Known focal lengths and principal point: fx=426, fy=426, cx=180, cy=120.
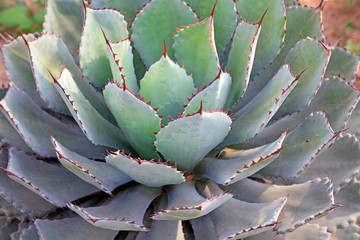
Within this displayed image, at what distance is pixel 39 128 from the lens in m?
1.30

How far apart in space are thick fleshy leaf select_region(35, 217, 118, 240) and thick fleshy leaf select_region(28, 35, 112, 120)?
344mm

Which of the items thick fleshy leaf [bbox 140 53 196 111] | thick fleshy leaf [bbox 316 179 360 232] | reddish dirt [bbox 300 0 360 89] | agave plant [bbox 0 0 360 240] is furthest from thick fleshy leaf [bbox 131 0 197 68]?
reddish dirt [bbox 300 0 360 89]

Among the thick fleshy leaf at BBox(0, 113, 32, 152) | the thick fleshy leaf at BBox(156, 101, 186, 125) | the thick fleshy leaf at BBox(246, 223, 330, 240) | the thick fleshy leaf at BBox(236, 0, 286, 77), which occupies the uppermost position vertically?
the thick fleshy leaf at BBox(236, 0, 286, 77)

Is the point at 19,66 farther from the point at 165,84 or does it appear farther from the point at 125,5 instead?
the point at 165,84

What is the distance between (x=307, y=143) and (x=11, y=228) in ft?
3.11

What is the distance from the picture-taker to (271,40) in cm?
136

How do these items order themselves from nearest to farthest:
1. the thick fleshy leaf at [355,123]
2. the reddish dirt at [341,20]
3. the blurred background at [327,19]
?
the thick fleshy leaf at [355,123] < the blurred background at [327,19] < the reddish dirt at [341,20]

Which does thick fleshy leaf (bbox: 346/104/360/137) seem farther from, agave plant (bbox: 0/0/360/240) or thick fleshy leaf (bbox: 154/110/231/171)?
thick fleshy leaf (bbox: 154/110/231/171)

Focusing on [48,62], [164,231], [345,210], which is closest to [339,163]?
[345,210]

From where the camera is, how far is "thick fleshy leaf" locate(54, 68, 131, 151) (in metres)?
1.11

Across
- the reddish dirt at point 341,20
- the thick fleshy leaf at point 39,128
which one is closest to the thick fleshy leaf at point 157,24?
the thick fleshy leaf at point 39,128

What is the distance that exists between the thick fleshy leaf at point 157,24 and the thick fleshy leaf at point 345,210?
2.34ft

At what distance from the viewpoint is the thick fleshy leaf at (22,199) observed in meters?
1.25

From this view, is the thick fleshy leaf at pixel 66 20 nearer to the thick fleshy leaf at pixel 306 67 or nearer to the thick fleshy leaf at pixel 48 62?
the thick fleshy leaf at pixel 48 62
